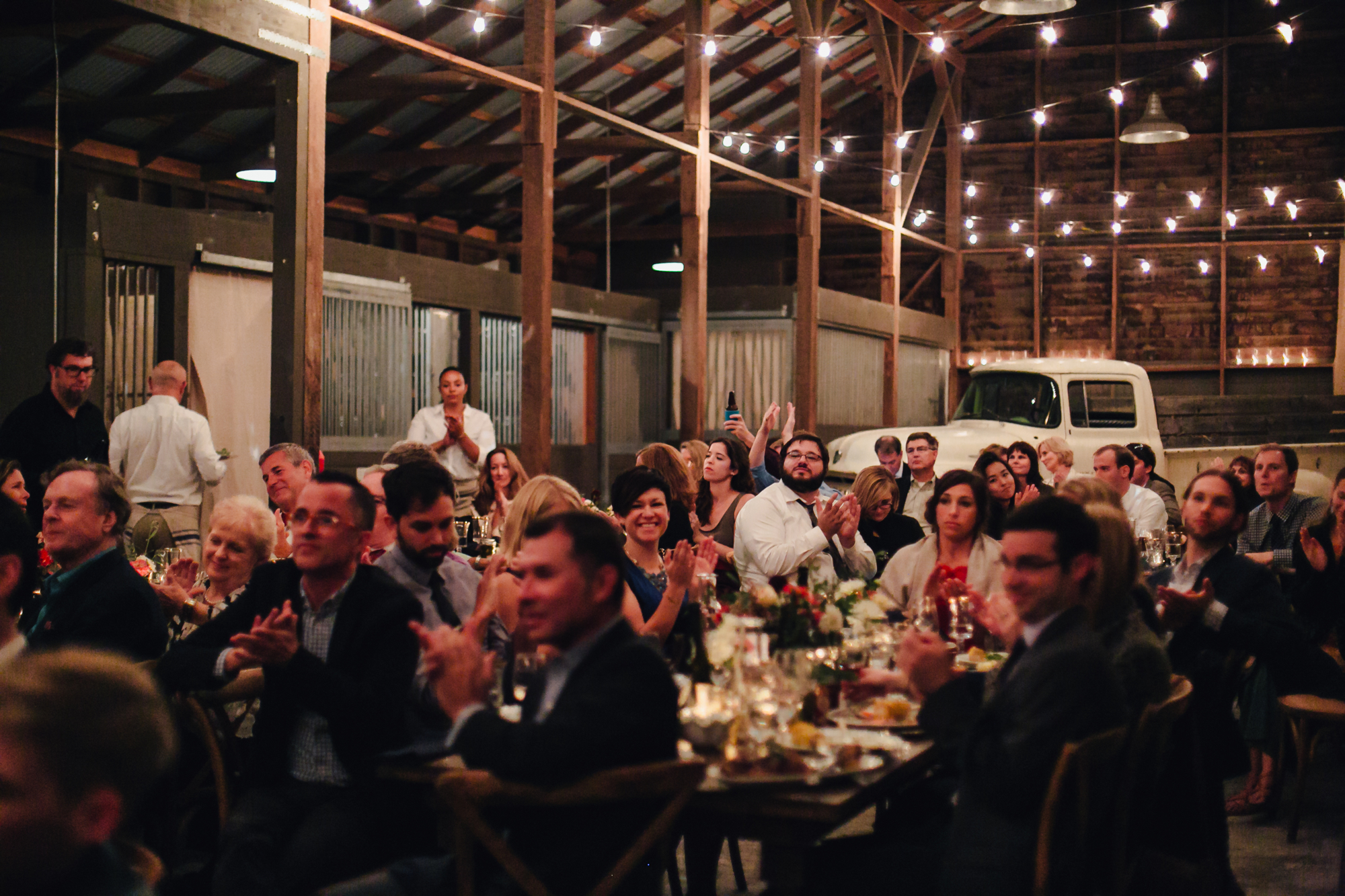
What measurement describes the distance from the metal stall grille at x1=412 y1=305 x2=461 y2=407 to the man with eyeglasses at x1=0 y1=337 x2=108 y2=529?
4881 mm

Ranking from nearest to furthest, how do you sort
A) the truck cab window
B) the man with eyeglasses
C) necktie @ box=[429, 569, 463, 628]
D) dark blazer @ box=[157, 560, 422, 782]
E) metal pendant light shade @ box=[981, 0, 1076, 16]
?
dark blazer @ box=[157, 560, 422, 782], necktie @ box=[429, 569, 463, 628], the man with eyeglasses, metal pendant light shade @ box=[981, 0, 1076, 16], the truck cab window

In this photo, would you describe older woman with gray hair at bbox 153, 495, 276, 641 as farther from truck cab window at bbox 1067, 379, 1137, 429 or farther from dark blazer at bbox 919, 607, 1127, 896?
truck cab window at bbox 1067, 379, 1137, 429

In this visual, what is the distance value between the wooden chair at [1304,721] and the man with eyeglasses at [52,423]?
4993 millimetres

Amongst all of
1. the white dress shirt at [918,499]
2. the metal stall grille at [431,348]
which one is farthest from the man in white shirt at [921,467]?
the metal stall grille at [431,348]

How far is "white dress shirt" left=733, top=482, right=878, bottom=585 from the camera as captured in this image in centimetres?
518

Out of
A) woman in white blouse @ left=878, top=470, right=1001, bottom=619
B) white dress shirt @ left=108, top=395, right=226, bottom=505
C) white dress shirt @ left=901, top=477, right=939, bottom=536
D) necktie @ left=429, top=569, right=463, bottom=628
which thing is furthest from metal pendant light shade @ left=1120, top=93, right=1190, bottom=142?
necktie @ left=429, top=569, right=463, bottom=628

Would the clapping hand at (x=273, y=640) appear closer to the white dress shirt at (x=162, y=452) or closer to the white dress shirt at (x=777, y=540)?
the white dress shirt at (x=777, y=540)

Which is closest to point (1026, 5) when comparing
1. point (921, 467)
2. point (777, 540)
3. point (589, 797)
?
point (921, 467)

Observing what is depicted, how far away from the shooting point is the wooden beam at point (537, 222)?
8953mm

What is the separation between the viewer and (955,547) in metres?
4.87

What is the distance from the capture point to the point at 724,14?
549 inches

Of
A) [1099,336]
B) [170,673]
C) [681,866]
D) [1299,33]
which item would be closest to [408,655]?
[170,673]

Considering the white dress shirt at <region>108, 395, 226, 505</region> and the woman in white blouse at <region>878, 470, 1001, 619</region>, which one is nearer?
the woman in white blouse at <region>878, 470, 1001, 619</region>

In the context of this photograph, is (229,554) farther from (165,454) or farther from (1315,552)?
(1315,552)
